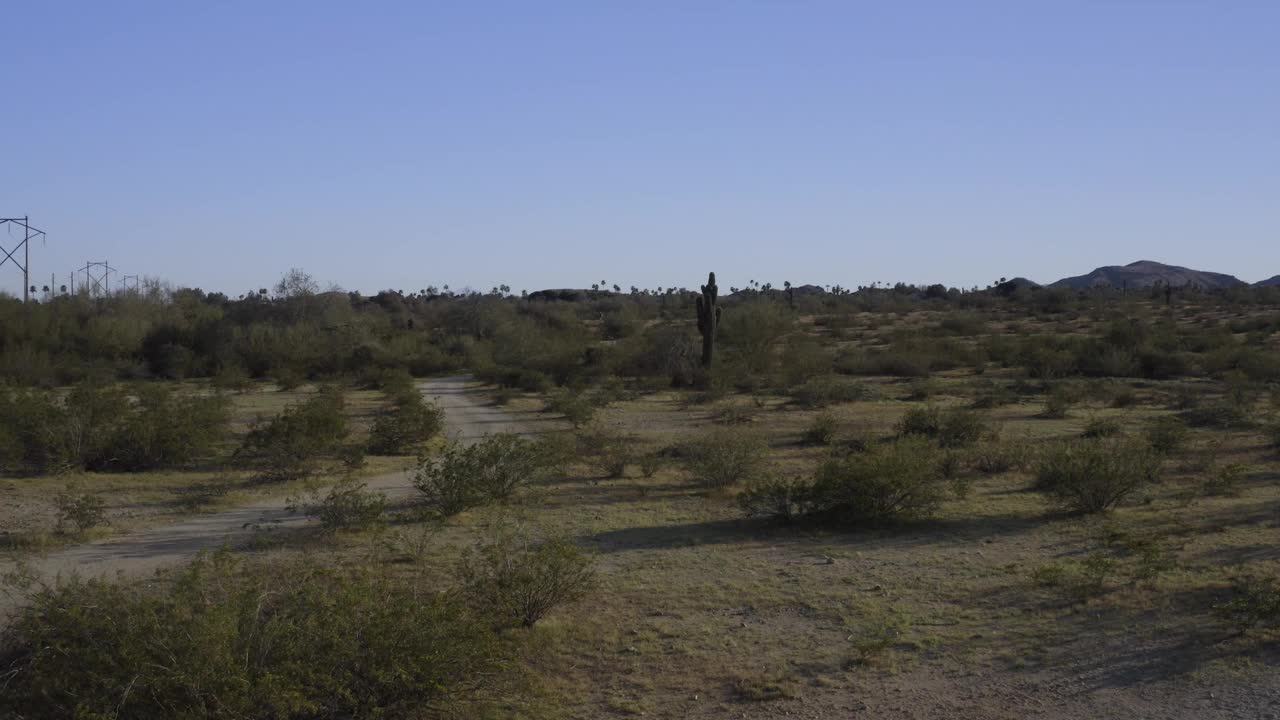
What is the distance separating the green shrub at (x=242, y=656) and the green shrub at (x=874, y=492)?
6283 millimetres

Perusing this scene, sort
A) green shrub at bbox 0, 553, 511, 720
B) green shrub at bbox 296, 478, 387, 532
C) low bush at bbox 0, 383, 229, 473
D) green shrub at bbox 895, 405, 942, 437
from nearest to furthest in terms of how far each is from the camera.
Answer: green shrub at bbox 0, 553, 511, 720, green shrub at bbox 296, 478, 387, 532, low bush at bbox 0, 383, 229, 473, green shrub at bbox 895, 405, 942, 437

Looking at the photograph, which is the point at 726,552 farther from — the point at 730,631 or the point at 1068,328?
the point at 1068,328

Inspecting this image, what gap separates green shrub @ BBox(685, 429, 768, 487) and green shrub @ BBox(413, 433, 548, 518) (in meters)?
2.37

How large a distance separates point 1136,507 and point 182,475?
14145 millimetres

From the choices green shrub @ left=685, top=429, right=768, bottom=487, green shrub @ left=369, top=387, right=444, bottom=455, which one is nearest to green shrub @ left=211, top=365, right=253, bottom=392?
green shrub @ left=369, top=387, right=444, bottom=455

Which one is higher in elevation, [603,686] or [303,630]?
[303,630]

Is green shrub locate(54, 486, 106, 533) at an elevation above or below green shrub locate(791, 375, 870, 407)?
below

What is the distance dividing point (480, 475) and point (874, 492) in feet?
16.6

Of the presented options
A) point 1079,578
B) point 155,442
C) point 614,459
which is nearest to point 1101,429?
point 614,459

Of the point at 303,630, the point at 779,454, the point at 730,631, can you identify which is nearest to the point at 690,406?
the point at 779,454

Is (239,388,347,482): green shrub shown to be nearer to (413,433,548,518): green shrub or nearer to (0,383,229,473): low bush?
(0,383,229,473): low bush

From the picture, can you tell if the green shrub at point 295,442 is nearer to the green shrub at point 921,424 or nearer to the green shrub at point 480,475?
the green shrub at point 480,475

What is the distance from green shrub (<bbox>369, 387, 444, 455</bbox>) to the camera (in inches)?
795

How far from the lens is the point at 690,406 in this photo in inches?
1163
